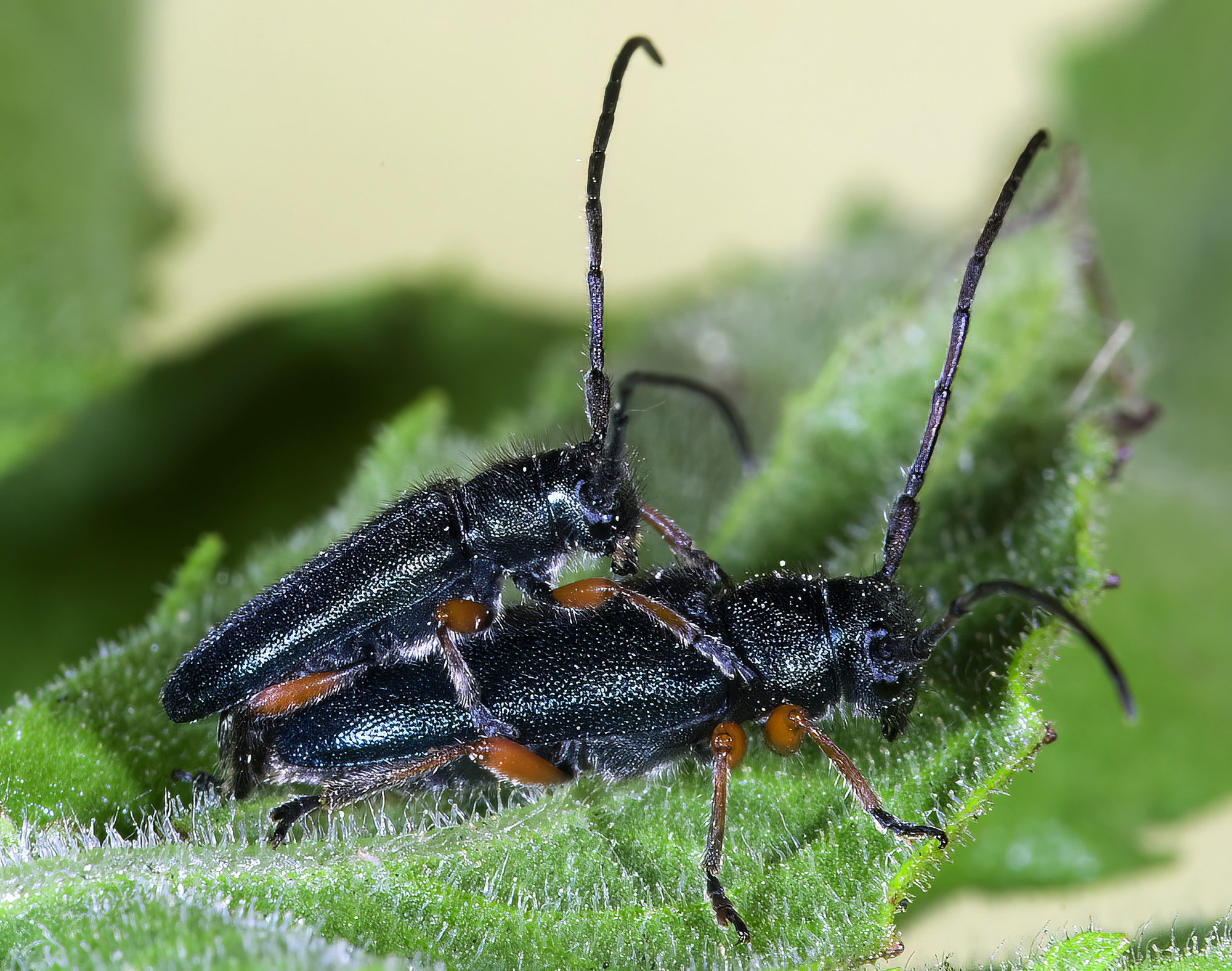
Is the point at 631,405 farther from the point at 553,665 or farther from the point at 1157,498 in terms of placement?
the point at 1157,498

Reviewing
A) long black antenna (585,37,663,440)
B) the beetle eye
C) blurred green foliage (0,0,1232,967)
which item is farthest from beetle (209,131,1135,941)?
long black antenna (585,37,663,440)

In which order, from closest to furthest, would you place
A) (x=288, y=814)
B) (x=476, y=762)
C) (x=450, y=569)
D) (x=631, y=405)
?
(x=288, y=814), (x=476, y=762), (x=450, y=569), (x=631, y=405)

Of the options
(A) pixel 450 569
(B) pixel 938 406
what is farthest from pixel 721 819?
(B) pixel 938 406

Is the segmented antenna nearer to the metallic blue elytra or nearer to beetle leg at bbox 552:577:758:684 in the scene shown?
the metallic blue elytra

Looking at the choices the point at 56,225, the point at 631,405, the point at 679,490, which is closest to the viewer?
the point at 631,405

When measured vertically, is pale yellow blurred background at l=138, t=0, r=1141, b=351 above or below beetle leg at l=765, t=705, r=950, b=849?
above

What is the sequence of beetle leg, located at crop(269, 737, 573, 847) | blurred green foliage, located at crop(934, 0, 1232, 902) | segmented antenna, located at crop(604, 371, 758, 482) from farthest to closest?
blurred green foliage, located at crop(934, 0, 1232, 902) → segmented antenna, located at crop(604, 371, 758, 482) → beetle leg, located at crop(269, 737, 573, 847)

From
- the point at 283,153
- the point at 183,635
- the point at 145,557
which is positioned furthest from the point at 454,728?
the point at 283,153
